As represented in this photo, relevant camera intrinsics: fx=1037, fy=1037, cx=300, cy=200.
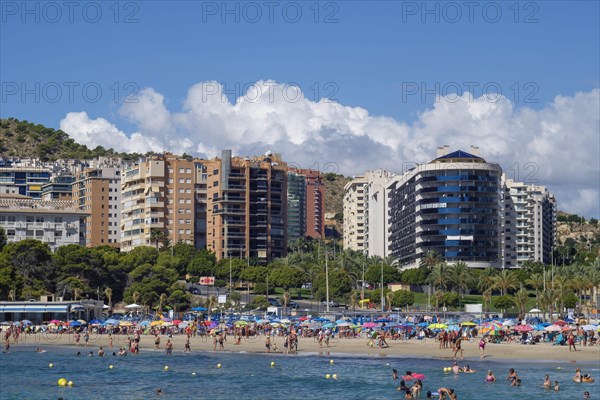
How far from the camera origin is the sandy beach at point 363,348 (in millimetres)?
88750

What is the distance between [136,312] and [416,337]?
168ft

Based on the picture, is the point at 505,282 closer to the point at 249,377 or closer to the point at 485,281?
the point at 485,281

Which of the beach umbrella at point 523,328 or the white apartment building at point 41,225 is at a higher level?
the white apartment building at point 41,225

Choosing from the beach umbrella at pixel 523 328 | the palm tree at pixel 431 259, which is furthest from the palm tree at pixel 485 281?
the beach umbrella at pixel 523 328

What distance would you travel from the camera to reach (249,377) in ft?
249

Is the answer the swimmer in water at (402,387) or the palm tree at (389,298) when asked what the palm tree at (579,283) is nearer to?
the palm tree at (389,298)

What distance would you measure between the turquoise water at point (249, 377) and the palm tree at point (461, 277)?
271ft

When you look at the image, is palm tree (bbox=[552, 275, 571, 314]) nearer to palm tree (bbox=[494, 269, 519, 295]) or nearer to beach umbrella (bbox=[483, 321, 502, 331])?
palm tree (bbox=[494, 269, 519, 295])

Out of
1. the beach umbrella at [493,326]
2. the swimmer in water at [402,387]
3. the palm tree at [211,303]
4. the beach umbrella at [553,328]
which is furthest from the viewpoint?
the palm tree at [211,303]

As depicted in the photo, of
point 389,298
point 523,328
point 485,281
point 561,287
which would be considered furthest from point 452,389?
point 485,281

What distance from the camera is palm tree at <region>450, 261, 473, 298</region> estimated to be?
560 feet

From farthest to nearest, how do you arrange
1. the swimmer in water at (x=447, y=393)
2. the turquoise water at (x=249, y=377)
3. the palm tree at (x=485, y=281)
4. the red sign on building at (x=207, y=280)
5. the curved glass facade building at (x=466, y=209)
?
the curved glass facade building at (x=466, y=209) < the red sign on building at (x=207, y=280) < the palm tree at (x=485, y=281) < the turquoise water at (x=249, y=377) < the swimmer in water at (x=447, y=393)

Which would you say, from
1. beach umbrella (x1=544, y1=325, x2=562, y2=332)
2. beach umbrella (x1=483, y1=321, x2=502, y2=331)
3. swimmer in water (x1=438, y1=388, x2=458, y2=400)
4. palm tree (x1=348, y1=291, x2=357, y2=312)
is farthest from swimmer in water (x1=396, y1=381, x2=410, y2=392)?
palm tree (x1=348, y1=291, x2=357, y2=312)

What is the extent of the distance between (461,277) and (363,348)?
7548cm
